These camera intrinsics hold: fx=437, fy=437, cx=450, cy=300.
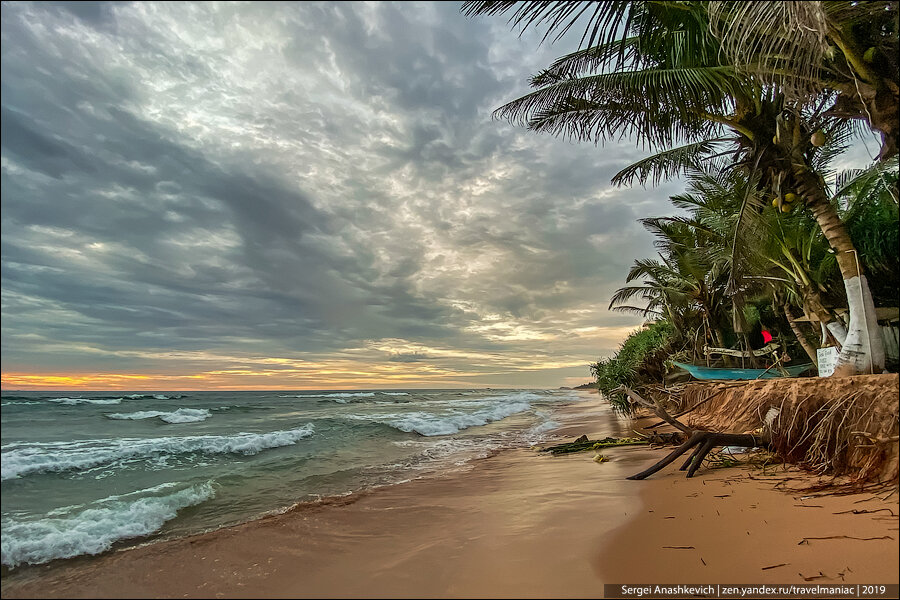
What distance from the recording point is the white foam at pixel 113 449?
7.63 m

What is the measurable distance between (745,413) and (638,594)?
5558 mm

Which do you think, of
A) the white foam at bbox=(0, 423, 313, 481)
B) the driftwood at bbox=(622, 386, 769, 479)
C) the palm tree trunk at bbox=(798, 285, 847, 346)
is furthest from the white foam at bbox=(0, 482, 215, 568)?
the palm tree trunk at bbox=(798, 285, 847, 346)

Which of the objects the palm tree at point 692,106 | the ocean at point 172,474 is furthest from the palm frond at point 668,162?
the ocean at point 172,474

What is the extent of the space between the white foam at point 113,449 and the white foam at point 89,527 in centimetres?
260

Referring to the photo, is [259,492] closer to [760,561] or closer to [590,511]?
[590,511]

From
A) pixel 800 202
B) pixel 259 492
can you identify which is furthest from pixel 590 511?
pixel 800 202

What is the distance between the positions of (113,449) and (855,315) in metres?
13.9

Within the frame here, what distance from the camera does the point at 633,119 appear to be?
6.94 meters

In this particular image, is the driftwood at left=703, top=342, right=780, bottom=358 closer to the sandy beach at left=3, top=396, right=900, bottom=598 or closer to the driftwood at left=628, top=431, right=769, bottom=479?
the driftwood at left=628, top=431, right=769, bottom=479

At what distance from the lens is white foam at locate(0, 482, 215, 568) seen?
417 centimetres

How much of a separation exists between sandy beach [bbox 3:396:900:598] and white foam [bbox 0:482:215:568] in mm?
330

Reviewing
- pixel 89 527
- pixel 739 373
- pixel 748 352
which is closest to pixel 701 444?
pixel 739 373

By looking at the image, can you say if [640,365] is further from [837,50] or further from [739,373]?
[837,50]

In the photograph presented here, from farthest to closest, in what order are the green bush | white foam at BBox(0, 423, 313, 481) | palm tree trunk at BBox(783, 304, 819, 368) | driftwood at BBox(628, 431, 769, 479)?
the green bush
palm tree trunk at BBox(783, 304, 819, 368)
white foam at BBox(0, 423, 313, 481)
driftwood at BBox(628, 431, 769, 479)
